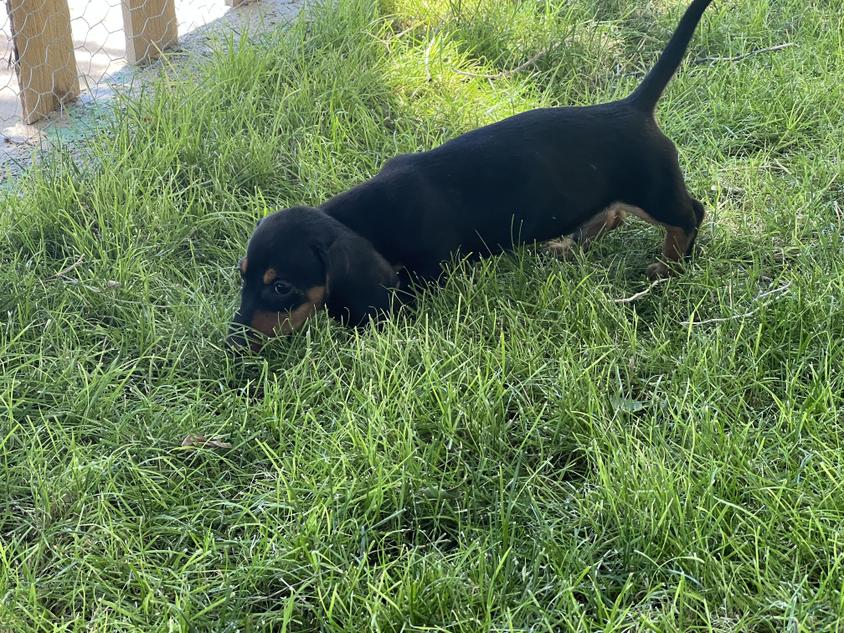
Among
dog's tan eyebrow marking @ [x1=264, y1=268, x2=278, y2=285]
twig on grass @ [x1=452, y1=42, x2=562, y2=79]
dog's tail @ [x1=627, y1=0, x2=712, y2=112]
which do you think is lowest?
twig on grass @ [x1=452, y1=42, x2=562, y2=79]

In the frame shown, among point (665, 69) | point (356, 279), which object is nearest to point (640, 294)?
point (665, 69)

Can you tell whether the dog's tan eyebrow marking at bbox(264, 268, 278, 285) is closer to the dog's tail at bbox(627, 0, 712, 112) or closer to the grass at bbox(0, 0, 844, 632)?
the grass at bbox(0, 0, 844, 632)

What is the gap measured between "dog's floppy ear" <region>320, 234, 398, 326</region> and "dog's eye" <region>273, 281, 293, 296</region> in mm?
119

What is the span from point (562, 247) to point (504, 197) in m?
0.44

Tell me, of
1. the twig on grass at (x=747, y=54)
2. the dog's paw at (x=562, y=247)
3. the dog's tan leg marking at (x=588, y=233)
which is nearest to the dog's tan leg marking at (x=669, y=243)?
the dog's tan leg marking at (x=588, y=233)

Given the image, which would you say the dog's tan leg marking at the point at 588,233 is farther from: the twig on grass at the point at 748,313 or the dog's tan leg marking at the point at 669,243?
the twig on grass at the point at 748,313

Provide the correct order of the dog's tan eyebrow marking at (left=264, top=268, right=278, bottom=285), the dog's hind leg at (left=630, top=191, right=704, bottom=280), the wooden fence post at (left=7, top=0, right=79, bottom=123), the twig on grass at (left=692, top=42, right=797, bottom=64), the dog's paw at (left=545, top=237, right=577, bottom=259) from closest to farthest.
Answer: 1. the dog's tan eyebrow marking at (left=264, top=268, right=278, bottom=285)
2. the dog's hind leg at (left=630, top=191, right=704, bottom=280)
3. the dog's paw at (left=545, top=237, right=577, bottom=259)
4. the wooden fence post at (left=7, top=0, right=79, bottom=123)
5. the twig on grass at (left=692, top=42, right=797, bottom=64)

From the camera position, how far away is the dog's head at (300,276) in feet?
9.12

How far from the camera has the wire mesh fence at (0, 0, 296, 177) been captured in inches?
153

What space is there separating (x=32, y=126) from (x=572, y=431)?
294 centimetres

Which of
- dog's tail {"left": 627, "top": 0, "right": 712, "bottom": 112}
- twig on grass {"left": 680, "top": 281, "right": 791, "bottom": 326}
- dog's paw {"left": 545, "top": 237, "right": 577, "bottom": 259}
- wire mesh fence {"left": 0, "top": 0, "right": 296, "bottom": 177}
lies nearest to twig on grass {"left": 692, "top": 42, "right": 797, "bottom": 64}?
dog's tail {"left": 627, "top": 0, "right": 712, "bottom": 112}

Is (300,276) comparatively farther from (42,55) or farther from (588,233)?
(42,55)

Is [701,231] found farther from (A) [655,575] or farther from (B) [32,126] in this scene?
(B) [32,126]

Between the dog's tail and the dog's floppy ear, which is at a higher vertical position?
the dog's tail
